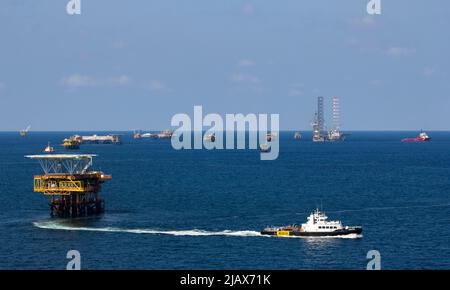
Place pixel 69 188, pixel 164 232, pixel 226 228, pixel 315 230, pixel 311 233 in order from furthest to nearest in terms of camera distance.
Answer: pixel 69 188 < pixel 226 228 < pixel 164 232 < pixel 315 230 < pixel 311 233

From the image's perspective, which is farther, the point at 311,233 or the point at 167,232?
the point at 167,232

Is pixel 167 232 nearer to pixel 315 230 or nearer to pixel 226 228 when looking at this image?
pixel 226 228

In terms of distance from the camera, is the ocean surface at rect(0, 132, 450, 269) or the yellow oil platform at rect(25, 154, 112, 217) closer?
the ocean surface at rect(0, 132, 450, 269)

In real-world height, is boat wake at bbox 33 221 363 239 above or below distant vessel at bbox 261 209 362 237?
below

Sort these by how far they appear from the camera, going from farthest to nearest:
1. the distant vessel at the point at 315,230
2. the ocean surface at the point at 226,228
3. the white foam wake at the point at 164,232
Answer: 1. the white foam wake at the point at 164,232
2. the distant vessel at the point at 315,230
3. the ocean surface at the point at 226,228

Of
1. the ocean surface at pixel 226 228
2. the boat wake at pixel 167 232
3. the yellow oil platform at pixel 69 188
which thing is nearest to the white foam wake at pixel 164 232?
the boat wake at pixel 167 232

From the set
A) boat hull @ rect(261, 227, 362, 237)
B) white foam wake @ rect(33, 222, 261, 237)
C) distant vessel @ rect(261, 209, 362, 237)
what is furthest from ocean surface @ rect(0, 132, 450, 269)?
distant vessel @ rect(261, 209, 362, 237)

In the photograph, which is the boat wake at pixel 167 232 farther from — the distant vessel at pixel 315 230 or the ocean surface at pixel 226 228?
the distant vessel at pixel 315 230

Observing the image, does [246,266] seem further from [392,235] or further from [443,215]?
[443,215]

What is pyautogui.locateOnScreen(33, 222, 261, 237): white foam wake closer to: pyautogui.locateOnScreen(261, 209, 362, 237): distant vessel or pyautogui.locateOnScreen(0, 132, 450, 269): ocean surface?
pyautogui.locateOnScreen(0, 132, 450, 269): ocean surface

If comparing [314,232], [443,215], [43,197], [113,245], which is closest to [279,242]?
[314,232]

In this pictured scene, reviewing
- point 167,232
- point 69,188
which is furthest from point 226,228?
point 69,188
